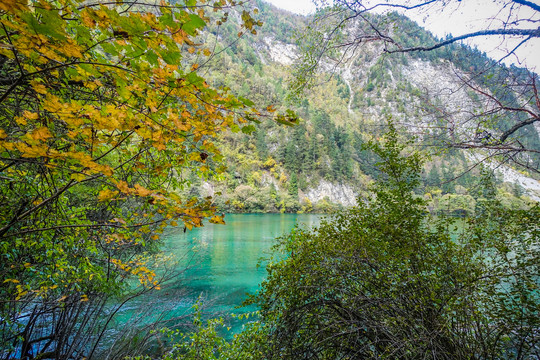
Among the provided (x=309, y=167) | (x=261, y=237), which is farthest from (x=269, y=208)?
(x=261, y=237)

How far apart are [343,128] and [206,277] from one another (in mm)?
62398

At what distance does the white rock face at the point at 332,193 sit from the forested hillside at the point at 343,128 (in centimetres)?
22

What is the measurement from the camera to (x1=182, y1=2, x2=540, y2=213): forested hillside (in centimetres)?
340

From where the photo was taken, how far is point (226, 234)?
20953 millimetres

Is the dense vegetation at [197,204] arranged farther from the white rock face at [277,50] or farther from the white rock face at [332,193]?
the white rock face at [277,50]

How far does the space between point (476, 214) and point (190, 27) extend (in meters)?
4.18

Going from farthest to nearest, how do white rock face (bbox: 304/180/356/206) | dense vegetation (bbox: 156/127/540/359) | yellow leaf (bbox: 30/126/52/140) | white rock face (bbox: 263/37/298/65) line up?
white rock face (bbox: 263/37/298/65), white rock face (bbox: 304/180/356/206), dense vegetation (bbox: 156/127/540/359), yellow leaf (bbox: 30/126/52/140)

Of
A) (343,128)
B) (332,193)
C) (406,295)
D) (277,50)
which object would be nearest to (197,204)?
(406,295)

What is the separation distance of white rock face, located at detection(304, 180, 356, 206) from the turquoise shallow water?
33134 mm

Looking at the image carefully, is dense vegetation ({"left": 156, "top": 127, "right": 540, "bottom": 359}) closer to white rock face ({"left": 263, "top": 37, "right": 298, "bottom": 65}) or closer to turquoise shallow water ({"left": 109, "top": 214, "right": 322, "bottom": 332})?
turquoise shallow water ({"left": 109, "top": 214, "right": 322, "bottom": 332})

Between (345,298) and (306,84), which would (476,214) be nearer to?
(345,298)

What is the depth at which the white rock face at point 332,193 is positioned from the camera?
5178 centimetres

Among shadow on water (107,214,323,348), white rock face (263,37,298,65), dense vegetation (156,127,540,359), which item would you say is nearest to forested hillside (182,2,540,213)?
white rock face (263,37,298,65)

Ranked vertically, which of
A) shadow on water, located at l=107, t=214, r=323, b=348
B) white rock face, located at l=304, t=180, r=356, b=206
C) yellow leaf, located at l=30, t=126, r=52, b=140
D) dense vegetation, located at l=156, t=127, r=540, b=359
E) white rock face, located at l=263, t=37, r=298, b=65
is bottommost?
shadow on water, located at l=107, t=214, r=323, b=348
